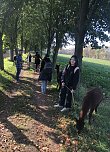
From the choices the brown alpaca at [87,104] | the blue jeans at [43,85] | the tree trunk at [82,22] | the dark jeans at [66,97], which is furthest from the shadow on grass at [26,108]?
the tree trunk at [82,22]

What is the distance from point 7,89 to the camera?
19.0 m

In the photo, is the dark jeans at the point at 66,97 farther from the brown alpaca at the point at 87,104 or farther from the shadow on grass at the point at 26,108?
the brown alpaca at the point at 87,104

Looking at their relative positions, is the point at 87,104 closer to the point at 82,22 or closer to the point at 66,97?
the point at 66,97

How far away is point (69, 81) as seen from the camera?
13.5 metres

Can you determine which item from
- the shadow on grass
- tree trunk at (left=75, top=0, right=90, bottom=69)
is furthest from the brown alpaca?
tree trunk at (left=75, top=0, right=90, bottom=69)

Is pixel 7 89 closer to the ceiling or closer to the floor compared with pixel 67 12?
closer to the floor

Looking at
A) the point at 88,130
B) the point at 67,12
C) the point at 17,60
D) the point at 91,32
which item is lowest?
the point at 88,130

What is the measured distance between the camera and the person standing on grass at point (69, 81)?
43.3ft

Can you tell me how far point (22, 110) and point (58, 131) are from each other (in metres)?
2.84

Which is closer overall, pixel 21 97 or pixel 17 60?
pixel 21 97

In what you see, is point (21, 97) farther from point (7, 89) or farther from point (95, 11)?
point (95, 11)

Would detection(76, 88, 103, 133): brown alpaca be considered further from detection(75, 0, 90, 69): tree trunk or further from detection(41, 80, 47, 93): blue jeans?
detection(41, 80, 47, 93): blue jeans

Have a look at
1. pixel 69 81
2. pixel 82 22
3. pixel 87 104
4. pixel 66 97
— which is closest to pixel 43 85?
pixel 82 22

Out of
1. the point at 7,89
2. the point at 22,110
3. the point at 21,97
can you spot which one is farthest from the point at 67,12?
the point at 22,110
